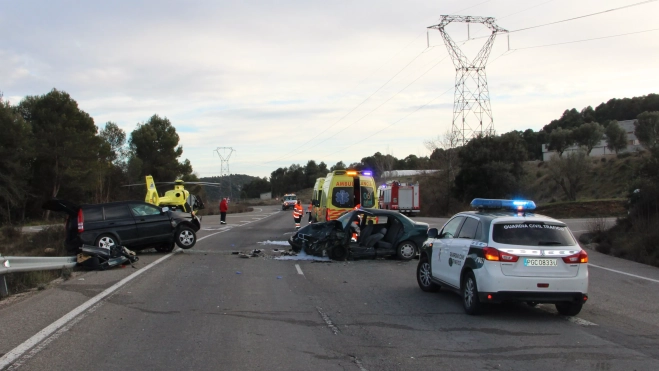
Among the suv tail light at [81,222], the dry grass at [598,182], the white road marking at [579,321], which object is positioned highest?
the dry grass at [598,182]

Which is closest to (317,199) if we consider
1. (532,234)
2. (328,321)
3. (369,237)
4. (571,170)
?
(369,237)

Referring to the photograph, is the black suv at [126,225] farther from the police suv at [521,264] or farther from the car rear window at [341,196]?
the police suv at [521,264]

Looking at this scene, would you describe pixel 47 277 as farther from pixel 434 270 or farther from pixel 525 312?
pixel 525 312

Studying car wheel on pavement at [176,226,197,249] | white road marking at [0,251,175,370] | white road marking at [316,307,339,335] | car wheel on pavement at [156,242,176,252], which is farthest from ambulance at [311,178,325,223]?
white road marking at [316,307,339,335]

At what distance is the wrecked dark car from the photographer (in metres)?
15.7

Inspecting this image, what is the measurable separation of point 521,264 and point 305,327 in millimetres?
3170

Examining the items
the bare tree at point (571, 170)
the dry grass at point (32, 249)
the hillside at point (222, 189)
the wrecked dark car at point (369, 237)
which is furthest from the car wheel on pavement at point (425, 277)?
the hillside at point (222, 189)

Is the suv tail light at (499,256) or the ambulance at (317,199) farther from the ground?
the ambulance at (317,199)

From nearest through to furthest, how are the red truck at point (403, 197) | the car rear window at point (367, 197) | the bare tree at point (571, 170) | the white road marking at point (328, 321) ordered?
1. the white road marking at point (328, 321)
2. the car rear window at point (367, 197)
3. the red truck at point (403, 197)
4. the bare tree at point (571, 170)

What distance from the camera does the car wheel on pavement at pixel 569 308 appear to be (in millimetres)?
8585

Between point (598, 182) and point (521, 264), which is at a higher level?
point (598, 182)

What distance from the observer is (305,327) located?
311 inches

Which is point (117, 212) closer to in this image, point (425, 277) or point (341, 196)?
point (341, 196)

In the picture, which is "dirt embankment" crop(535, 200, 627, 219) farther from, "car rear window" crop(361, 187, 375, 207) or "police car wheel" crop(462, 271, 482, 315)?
"police car wheel" crop(462, 271, 482, 315)
